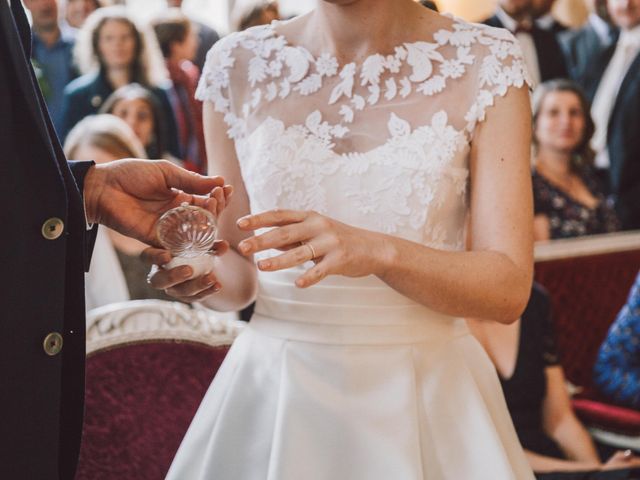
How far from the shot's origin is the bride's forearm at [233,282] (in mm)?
1796

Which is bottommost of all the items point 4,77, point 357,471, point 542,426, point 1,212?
point 542,426

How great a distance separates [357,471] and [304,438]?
105mm

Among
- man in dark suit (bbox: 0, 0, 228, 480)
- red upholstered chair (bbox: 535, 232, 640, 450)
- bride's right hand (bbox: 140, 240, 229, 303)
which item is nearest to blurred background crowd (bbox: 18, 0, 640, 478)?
red upholstered chair (bbox: 535, 232, 640, 450)

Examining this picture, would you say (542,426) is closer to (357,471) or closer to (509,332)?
(509,332)

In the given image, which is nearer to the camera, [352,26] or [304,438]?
[304,438]

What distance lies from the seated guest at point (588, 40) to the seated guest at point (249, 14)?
5.90 ft

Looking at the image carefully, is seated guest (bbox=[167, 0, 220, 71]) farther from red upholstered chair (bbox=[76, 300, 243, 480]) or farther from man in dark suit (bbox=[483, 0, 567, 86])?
red upholstered chair (bbox=[76, 300, 243, 480])

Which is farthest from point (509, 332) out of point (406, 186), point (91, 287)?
point (91, 287)

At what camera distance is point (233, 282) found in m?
1.80

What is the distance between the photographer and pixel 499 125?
1.67 meters

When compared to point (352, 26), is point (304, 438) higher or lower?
lower

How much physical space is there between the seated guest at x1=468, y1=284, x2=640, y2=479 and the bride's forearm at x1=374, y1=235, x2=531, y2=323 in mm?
1339

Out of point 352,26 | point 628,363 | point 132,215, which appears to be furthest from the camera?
point 628,363

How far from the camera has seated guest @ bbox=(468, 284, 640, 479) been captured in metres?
3.00
